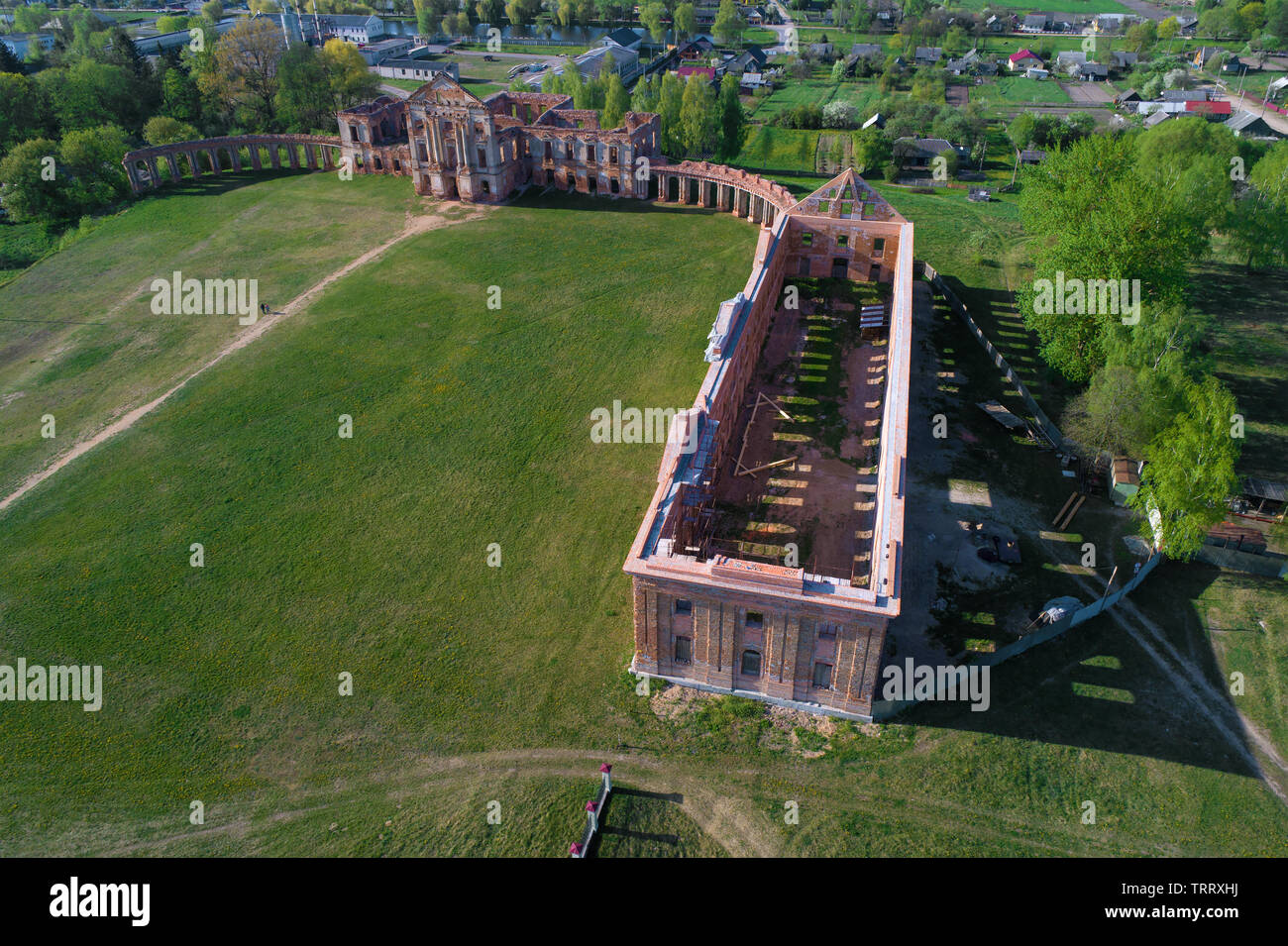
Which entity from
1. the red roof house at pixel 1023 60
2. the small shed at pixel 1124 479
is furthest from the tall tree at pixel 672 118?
the red roof house at pixel 1023 60

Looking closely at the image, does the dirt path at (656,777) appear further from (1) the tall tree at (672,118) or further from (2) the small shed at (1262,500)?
(1) the tall tree at (672,118)

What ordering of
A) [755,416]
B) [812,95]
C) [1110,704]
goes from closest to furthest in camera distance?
[1110,704] → [755,416] → [812,95]

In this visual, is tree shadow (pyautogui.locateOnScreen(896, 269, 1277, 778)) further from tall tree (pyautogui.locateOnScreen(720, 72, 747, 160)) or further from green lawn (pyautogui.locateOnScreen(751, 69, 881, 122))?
green lawn (pyautogui.locateOnScreen(751, 69, 881, 122))

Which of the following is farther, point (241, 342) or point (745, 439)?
point (241, 342)

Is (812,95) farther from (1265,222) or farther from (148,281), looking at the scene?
(148,281)

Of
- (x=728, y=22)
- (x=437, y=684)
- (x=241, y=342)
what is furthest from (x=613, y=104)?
(x=728, y=22)

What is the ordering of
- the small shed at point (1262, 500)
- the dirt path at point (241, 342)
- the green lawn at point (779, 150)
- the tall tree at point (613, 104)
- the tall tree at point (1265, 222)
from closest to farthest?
the small shed at point (1262, 500)
the dirt path at point (241, 342)
the tall tree at point (1265, 222)
the tall tree at point (613, 104)
the green lawn at point (779, 150)
